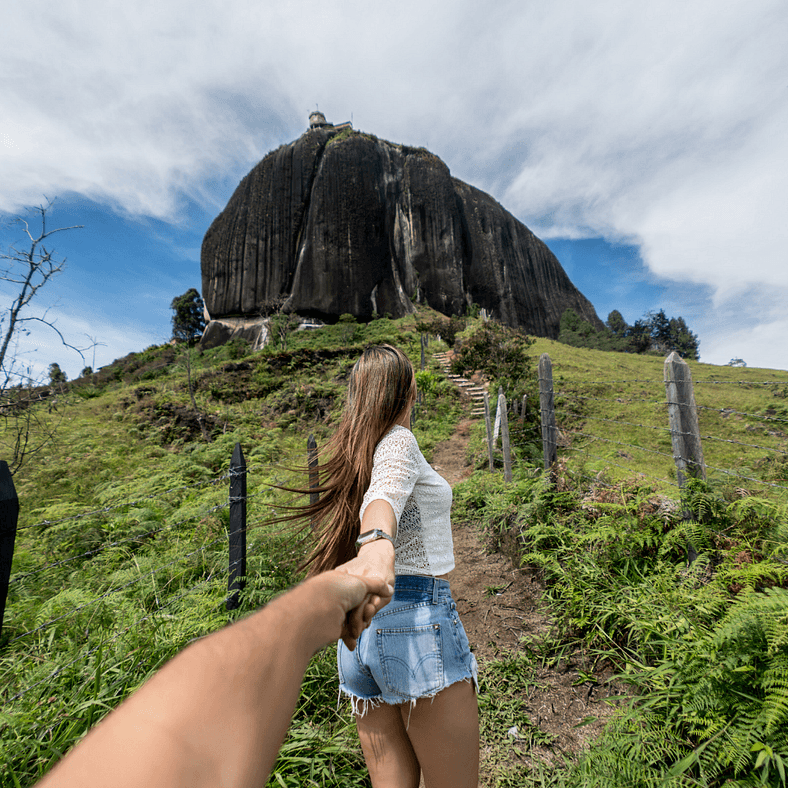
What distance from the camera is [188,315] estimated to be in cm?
4078

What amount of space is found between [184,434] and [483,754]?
11.7m

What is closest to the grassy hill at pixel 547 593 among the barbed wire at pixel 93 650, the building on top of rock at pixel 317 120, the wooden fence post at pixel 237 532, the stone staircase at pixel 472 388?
the barbed wire at pixel 93 650

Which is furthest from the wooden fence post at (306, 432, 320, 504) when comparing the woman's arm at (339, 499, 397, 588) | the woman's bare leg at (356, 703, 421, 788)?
the woman's bare leg at (356, 703, 421, 788)

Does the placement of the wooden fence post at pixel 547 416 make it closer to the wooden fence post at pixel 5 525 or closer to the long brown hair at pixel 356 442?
the long brown hair at pixel 356 442

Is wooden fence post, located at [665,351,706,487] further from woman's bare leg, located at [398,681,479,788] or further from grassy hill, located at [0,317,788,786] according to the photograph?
woman's bare leg, located at [398,681,479,788]

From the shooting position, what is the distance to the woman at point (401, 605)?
4.02 ft

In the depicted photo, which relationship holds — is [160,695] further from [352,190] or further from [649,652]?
[352,190]

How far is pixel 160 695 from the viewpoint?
0.39 meters

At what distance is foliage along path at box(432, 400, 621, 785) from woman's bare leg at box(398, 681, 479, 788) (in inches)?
54.9

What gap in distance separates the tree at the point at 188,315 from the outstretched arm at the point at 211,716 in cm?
4350

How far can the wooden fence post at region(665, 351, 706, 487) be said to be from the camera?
134 inches

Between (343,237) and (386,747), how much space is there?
36.4m

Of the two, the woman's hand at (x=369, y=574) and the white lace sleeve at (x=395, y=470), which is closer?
the woman's hand at (x=369, y=574)

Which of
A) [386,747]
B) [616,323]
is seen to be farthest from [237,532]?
[616,323]
